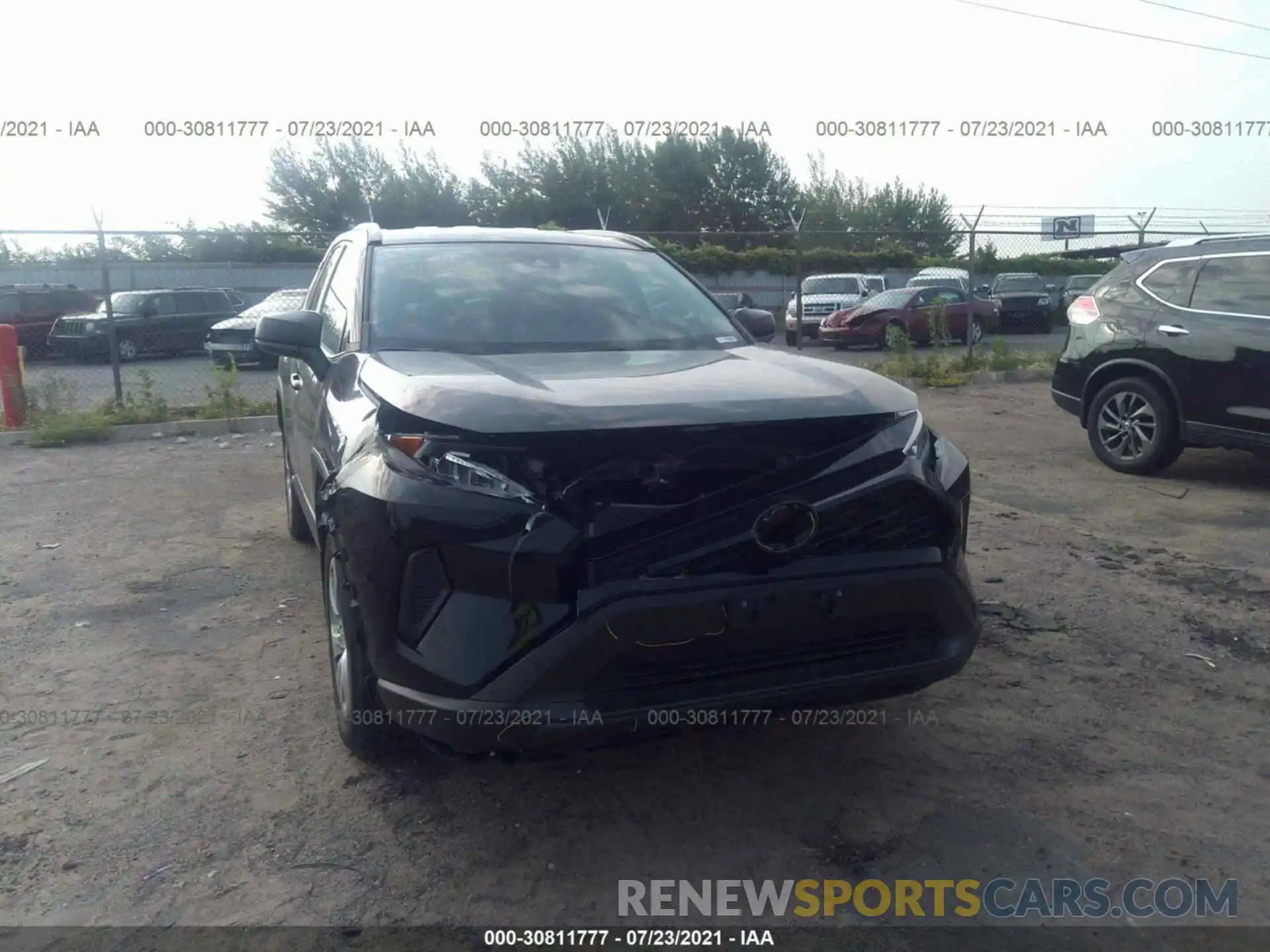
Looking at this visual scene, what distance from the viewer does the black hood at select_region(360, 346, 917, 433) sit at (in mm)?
2791

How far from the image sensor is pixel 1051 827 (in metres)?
3.07

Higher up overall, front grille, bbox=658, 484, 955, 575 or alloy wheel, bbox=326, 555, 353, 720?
front grille, bbox=658, 484, 955, 575

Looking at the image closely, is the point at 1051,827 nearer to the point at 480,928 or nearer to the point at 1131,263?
the point at 480,928

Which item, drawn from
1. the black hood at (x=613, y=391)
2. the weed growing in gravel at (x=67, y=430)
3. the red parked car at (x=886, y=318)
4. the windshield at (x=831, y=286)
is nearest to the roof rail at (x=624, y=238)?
the black hood at (x=613, y=391)

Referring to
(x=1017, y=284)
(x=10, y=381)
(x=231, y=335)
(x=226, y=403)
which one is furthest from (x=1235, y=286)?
(x=1017, y=284)

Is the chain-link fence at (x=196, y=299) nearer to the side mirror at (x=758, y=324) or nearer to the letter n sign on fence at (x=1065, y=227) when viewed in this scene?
the letter n sign on fence at (x=1065, y=227)

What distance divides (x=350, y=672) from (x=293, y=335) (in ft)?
4.70

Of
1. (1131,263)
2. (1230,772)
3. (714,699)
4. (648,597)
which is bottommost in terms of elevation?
(1230,772)

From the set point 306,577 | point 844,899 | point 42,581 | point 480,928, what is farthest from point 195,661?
point 844,899

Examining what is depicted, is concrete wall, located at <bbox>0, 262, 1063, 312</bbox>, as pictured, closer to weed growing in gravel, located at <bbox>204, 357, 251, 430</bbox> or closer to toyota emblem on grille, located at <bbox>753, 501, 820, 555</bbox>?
weed growing in gravel, located at <bbox>204, 357, 251, 430</bbox>

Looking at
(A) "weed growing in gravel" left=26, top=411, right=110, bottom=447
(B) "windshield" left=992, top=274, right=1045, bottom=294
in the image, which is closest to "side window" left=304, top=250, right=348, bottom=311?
(A) "weed growing in gravel" left=26, top=411, right=110, bottom=447

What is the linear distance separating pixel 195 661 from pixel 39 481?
4862mm

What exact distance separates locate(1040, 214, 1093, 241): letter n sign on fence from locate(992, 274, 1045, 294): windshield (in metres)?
1.37

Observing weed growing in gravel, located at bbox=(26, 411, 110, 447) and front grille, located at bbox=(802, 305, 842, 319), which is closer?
weed growing in gravel, located at bbox=(26, 411, 110, 447)
